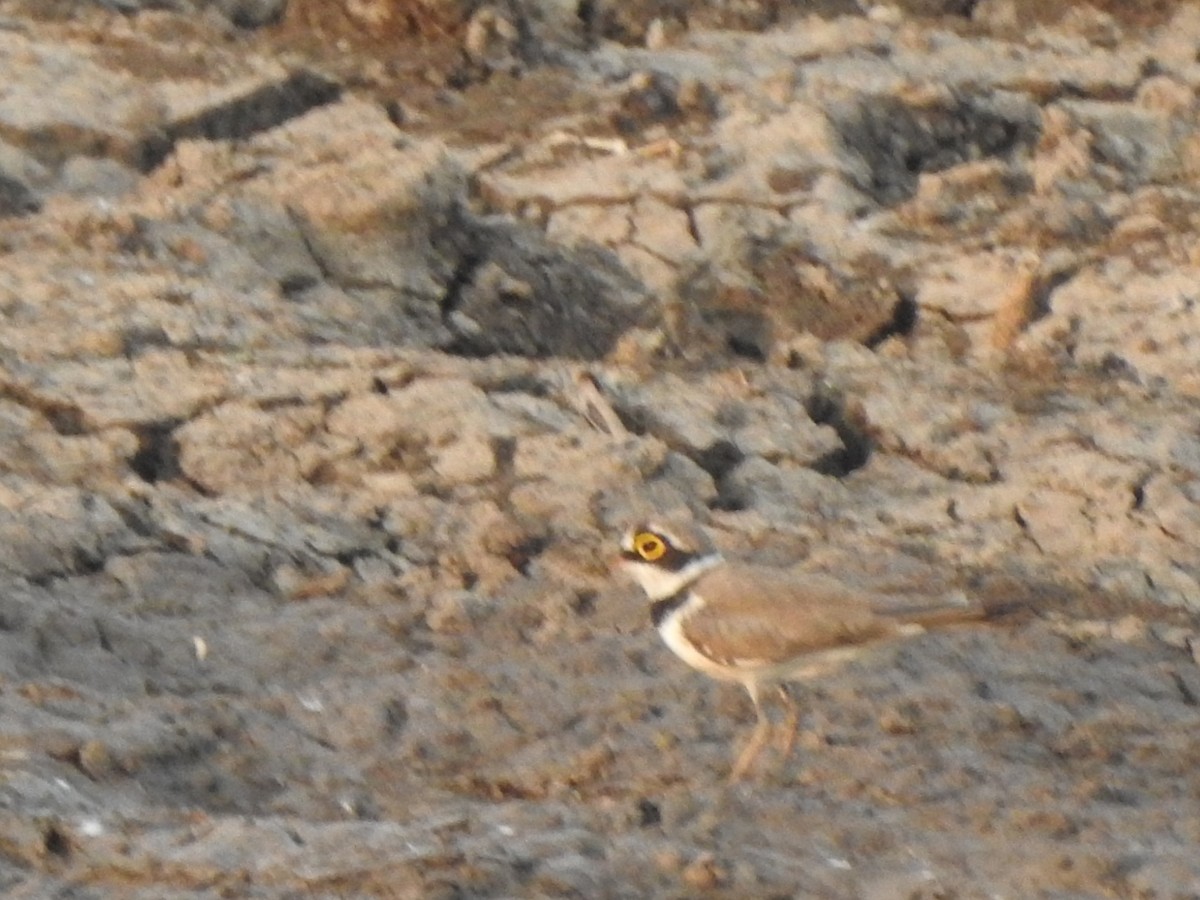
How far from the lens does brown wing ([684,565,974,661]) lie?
5.31 metres

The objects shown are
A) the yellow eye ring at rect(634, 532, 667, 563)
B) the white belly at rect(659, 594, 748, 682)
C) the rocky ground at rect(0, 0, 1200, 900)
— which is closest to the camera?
the rocky ground at rect(0, 0, 1200, 900)

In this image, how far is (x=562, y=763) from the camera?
5.30 metres

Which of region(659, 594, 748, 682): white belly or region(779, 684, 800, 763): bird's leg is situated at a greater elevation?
region(659, 594, 748, 682): white belly

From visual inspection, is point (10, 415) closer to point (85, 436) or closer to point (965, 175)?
point (85, 436)

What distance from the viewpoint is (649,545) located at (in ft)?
18.3

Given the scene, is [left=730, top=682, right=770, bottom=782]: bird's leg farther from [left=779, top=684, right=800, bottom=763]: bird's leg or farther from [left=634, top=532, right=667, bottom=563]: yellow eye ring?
[left=634, top=532, right=667, bottom=563]: yellow eye ring

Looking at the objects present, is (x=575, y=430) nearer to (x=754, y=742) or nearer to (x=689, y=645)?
(x=689, y=645)

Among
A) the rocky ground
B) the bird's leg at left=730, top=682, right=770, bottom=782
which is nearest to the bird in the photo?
the bird's leg at left=730, top=682, right=770, bottom=782

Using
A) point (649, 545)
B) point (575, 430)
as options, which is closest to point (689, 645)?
point (649, 545)

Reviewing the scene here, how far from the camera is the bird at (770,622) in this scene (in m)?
5.31

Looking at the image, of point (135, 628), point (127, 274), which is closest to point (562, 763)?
point (135, 628)

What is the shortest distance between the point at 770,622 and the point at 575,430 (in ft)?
4.92

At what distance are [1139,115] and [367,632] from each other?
402cm

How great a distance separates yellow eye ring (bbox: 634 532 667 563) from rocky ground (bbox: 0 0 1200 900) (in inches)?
12.8
